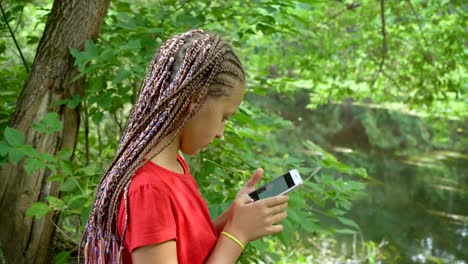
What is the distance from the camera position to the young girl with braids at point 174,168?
1.19 m

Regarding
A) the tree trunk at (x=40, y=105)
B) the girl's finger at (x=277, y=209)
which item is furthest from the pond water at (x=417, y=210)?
the girl's finger at (x=277, y=209)

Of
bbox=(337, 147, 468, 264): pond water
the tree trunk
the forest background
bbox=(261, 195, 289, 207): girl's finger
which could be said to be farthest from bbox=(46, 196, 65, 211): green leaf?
bbox=(337, 147, 468, 264): pond water

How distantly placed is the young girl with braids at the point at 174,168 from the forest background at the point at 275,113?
2.39 ft

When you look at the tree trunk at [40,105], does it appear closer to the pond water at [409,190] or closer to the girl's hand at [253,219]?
the girl's hand at [253,219]

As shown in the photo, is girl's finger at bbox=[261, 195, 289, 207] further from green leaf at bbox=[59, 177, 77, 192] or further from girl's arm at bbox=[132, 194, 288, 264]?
green leaf at bbox=[59, 177, 77, 192]

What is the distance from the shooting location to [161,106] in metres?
1.23

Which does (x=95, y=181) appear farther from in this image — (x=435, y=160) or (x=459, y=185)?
(x=435, y=160)

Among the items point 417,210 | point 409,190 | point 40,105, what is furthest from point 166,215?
point 409,190

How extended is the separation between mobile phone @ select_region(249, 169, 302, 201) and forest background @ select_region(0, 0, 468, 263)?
2.12ft

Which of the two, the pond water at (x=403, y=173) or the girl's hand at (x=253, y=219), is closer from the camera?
the girl's hand at (x=253, y=219)

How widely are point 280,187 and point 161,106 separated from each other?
0.36 m

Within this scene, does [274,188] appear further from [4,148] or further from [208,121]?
[4,148]

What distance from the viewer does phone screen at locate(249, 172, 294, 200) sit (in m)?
1.39

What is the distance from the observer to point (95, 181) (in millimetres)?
2301
